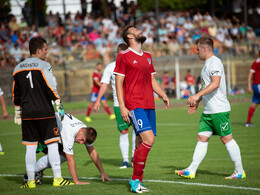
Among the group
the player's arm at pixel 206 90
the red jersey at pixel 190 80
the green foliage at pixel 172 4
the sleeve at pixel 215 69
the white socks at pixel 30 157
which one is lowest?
the red jersey at pixel 190 80

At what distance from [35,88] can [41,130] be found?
654 millimetres

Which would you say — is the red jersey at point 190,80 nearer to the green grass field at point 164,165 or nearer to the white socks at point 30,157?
the green grass field at point 164,165

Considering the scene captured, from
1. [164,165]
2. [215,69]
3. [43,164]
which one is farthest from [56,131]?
[164,165]

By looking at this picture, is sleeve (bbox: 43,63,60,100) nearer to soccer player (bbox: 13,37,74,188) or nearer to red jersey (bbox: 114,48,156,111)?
soccer player (bbox: 13,37,74,188)

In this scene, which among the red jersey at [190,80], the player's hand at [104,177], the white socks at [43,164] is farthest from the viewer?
the red jersey at [190,80]

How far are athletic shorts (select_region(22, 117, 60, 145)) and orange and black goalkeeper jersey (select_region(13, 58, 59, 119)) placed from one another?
0.09 m

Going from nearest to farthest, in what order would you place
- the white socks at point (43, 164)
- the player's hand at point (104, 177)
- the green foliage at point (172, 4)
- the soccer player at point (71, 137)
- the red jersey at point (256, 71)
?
the soccer player at point (71, 137)
the white socks at point (43, 164)
the player's hand at point (104, 177)
the red jersey at point (256, 71)
the green foliage at point (172, 4)

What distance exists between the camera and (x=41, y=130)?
6.77 m

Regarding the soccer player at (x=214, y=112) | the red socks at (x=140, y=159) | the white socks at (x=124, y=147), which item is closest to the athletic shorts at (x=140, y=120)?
the red socks at (x=140, y=159)

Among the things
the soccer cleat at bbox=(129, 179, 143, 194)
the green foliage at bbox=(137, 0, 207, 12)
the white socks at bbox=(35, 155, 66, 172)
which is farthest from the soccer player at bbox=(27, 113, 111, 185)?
the green foliage at bbox=(137, 0, 207, 12)

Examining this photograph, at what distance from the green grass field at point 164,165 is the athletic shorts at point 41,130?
76 cm

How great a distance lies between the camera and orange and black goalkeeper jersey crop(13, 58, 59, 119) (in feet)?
22.0

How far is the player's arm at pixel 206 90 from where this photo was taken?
6855mm

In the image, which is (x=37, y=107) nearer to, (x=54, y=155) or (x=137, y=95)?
(x=54, y=155)
